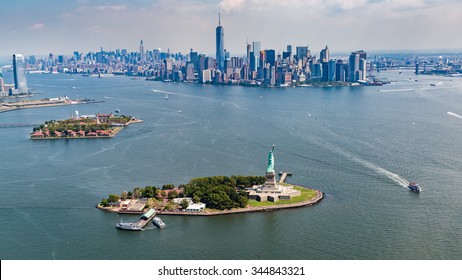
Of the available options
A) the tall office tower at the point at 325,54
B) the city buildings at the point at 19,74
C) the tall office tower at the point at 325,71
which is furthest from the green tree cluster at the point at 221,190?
the tall office tower at the point at 325,54

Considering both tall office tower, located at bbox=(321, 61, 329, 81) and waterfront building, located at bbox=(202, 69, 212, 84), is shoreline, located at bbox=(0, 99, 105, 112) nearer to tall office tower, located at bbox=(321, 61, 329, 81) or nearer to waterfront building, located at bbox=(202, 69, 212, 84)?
waterfront building, located at bbox=(202, 69, 212, 84)

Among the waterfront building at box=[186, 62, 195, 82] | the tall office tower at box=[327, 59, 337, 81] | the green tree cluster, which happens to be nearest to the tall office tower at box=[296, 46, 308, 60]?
the tall office tower at box=[327, 59, 337, 81]

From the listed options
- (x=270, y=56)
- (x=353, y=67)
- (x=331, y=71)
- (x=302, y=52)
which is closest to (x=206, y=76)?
(x=270, y=56)

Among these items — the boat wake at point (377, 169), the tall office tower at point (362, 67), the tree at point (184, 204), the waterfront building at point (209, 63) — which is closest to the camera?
the tree at point (184, 204)

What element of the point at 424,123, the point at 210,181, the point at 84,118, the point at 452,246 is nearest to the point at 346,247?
the point at 452,246

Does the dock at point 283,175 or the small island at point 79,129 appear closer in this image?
the dock at point 283,175

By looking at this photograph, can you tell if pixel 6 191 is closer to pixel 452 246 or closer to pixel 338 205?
pixel 338 205

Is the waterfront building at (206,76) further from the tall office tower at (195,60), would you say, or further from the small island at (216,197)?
the small island at (216,197)
